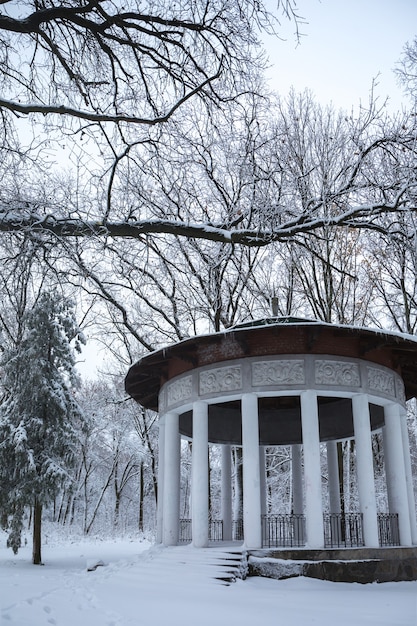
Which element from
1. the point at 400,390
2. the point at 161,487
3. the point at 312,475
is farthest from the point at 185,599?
the point at 400,390

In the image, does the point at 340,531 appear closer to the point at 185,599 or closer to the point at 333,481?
the point at 333,481

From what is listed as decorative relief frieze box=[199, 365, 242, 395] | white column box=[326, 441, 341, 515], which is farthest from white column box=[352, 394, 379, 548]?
white column box=[326, 441, 341, 515]

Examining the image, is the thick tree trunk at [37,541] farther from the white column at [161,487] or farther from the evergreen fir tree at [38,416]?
the white column at [161,487]

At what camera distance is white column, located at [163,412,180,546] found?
14008 mm

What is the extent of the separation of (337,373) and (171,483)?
507 centimetres

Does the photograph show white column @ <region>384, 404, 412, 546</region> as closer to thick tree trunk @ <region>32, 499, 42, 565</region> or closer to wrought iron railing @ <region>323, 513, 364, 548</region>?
wrought iron railing @ <region>323, 513, 364, 548</region>

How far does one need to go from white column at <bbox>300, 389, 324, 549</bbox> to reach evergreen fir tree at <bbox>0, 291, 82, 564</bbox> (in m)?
7.61

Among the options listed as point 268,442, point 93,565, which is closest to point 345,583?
point 93,565

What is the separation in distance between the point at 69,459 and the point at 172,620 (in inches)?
464

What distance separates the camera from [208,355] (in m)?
13.6

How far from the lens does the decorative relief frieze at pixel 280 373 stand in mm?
12836

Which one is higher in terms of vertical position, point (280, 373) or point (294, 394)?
point (280, 373)

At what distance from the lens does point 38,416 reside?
1798 cm

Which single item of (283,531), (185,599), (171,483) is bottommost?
(185,599)
